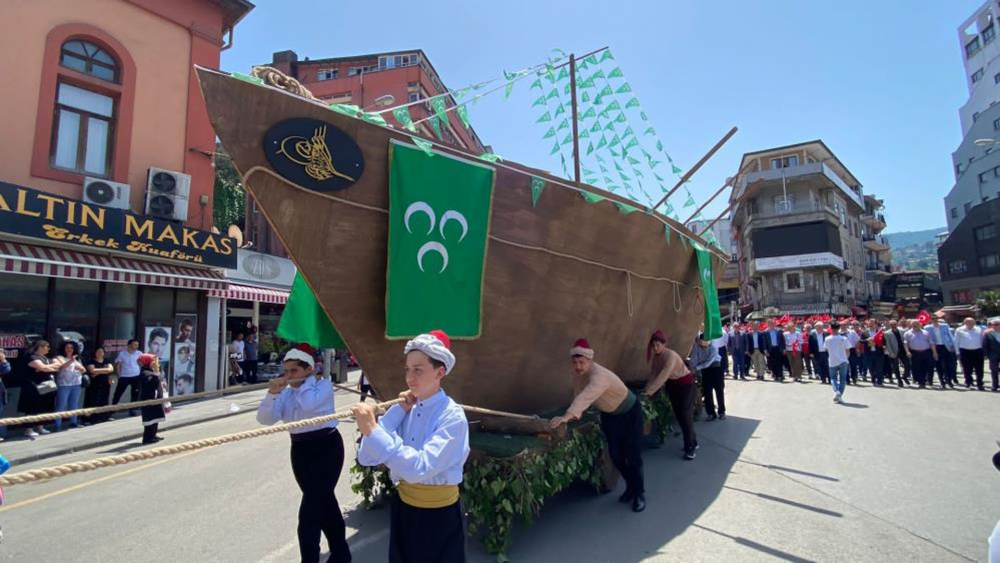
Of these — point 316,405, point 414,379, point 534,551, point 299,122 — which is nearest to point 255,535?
point 316,405

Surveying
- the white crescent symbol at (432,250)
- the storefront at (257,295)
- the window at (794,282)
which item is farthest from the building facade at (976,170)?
the white crescent symbol at (432,250)

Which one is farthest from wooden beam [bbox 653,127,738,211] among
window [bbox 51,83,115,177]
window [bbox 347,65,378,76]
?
window [bbox 347,65,378,76]

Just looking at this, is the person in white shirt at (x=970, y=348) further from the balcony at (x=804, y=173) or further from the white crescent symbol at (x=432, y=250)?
the balcony at (x=804, y=173)

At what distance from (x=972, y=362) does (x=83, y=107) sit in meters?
19.5

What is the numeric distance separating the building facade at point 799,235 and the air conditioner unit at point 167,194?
109 feet

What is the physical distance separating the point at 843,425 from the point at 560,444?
5666 millimetres

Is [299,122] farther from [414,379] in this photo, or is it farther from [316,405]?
[414,379]

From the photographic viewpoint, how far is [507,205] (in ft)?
14.1

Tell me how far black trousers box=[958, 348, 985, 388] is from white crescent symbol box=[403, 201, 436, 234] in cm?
1268

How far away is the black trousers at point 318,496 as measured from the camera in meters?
3.03

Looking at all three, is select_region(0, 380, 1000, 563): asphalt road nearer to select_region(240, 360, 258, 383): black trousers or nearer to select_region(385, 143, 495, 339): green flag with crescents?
select_region(385, 143, 495, 339): green flag with crescents

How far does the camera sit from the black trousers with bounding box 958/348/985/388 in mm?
10711

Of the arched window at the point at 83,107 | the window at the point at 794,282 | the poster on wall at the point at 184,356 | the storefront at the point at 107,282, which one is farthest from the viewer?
the window at the point at 794,282

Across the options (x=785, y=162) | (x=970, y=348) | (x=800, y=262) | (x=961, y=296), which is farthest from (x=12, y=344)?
(x=961, y=296)
